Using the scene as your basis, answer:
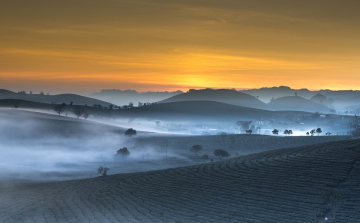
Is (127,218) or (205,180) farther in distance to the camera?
(205,180)

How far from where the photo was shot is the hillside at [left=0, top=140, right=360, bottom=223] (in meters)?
35.3

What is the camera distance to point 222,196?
4312cm

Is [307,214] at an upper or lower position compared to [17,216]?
upper

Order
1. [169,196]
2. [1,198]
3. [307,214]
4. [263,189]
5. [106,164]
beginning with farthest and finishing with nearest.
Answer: [106,164]
[1,198]
[169,196]
[263,189]
[307,214]

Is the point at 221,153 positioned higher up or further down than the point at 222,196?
further down

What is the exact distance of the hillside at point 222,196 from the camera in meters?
35.3

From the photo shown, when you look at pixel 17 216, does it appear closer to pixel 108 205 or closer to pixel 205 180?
pixel 108 205

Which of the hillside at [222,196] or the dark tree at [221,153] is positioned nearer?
the hillside at [222,196]

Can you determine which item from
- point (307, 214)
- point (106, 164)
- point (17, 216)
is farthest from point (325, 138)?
point (17, 216)

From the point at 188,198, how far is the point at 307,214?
1441cm

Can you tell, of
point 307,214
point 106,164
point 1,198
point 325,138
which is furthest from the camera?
point 325,138

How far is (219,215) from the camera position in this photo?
36.4 metres

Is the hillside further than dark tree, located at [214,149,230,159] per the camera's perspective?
No

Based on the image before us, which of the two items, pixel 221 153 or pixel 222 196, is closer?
pixel 222 196
